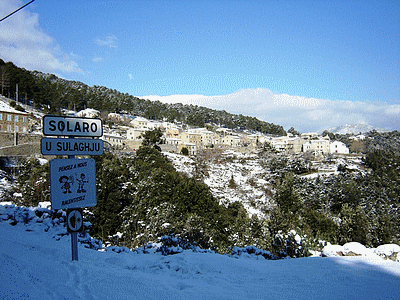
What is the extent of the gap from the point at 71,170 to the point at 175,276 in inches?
91.8

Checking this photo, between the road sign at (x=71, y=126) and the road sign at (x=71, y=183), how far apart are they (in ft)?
1.40

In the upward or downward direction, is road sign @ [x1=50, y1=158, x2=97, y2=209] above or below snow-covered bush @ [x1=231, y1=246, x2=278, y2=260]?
above

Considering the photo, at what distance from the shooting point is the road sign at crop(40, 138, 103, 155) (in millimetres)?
4094

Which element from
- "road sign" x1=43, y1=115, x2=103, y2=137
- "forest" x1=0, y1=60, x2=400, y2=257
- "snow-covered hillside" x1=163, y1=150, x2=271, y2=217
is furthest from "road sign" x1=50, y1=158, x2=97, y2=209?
"snow-covered hillside" x1=163, y1=150, x2=271, y2=217

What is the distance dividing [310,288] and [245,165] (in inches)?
2142

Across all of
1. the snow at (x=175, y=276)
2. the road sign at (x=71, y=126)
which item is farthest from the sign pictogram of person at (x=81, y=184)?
the snow at (x=175, y=276)

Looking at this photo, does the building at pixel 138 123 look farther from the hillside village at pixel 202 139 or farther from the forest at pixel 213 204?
the forest at pixel 213 204

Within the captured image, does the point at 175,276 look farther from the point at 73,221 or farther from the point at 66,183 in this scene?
the point at 66,183

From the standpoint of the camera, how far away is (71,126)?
4.36 metres

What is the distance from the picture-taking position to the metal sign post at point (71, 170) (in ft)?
13.5

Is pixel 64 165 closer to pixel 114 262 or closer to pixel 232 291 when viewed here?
pixel 114 262

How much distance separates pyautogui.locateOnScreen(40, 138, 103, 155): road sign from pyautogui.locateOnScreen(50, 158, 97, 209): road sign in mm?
138

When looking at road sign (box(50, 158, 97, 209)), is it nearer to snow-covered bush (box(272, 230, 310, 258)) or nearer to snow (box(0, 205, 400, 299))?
snow (box(0, 205, 400, 299))

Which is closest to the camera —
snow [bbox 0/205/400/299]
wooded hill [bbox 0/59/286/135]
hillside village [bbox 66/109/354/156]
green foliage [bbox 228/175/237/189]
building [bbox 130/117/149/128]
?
snow [bbox 0/205/400/299]
